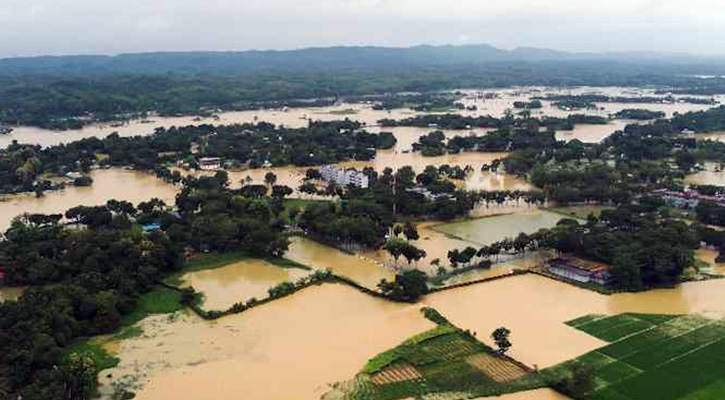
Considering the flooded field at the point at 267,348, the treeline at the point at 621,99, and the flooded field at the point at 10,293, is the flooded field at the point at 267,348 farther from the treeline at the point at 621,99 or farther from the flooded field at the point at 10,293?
the treeline at the point at 621,99

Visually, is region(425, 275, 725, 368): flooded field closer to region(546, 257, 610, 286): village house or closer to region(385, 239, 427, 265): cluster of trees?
region(546, 257, 610, 286): village house

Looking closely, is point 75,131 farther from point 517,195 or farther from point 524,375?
point 524,375

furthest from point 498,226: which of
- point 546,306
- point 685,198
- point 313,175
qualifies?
point 313,175

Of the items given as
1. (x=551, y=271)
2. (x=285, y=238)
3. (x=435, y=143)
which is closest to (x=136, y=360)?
(x=285, y=238)

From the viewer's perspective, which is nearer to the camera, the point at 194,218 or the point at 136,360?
the point at 136,360

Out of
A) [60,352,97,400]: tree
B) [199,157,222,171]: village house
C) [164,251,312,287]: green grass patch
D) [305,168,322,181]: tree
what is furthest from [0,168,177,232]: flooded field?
[60,352,97,400]: tree
